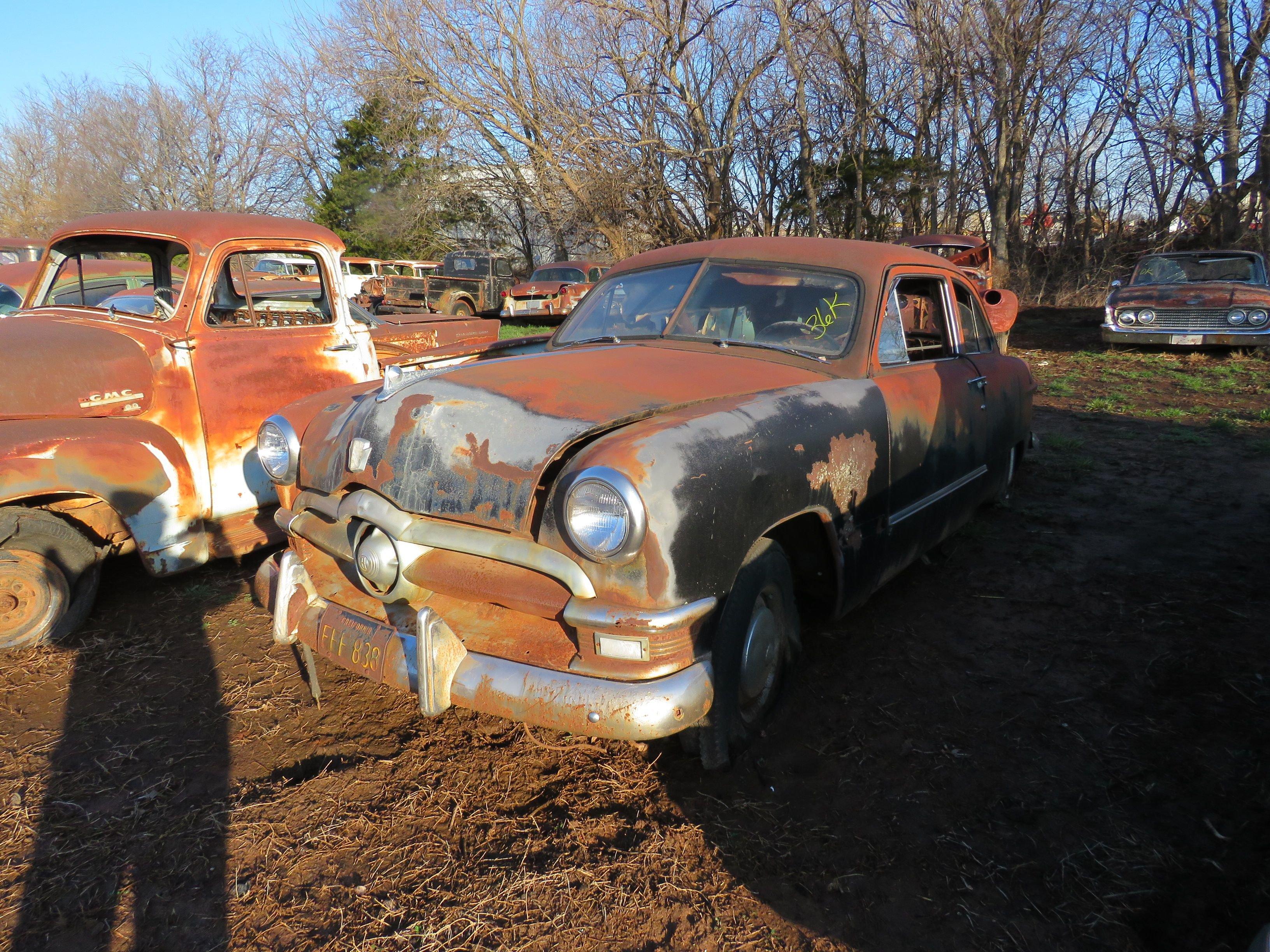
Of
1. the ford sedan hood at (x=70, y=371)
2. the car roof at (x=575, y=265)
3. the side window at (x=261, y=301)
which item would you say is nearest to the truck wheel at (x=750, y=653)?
the ford sedan hood at (x=70, y=371)

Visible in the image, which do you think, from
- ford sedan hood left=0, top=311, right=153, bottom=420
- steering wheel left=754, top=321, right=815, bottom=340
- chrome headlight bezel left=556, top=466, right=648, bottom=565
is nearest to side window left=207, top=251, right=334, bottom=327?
ford sedan hood left=0, top=311, right=153, bottom=420

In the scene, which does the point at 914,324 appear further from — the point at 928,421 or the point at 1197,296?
the point at 1197,296

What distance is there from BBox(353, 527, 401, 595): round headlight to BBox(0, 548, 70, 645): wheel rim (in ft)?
6.23

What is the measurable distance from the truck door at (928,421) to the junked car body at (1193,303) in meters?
8.44

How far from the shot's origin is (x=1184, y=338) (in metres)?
10.5

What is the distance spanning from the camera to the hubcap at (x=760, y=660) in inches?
99.0

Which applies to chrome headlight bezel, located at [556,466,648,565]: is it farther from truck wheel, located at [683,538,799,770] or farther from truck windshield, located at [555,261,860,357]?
truck windshield, located at [555,261,860,357]

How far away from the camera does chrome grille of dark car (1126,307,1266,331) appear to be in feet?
33.6

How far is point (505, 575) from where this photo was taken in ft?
7.77

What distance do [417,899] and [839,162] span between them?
1933 cm

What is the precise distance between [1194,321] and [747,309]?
9988 millimetres

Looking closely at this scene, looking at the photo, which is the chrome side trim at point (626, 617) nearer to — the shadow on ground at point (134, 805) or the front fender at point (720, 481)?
the front fender at point (720, 481)

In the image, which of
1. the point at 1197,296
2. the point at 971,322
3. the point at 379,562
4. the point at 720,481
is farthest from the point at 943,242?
the point at 379,562

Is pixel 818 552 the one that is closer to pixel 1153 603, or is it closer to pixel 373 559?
pixel 373 559
